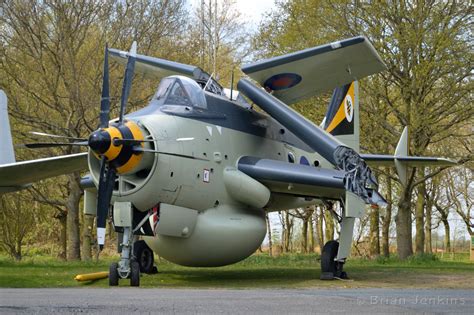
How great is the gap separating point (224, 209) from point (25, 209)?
2473 centimetres

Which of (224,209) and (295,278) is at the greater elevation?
(224,209)

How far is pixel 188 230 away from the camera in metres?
17.2

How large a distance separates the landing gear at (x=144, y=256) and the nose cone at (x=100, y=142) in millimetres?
5699

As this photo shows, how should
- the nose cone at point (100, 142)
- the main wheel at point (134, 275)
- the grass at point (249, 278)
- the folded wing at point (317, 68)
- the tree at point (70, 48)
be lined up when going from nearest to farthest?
1. the nose cone at point (100, 142)
2. the main wheel at point (134, 275)
3. the grass at point (249, 278)
4. the folded wing at point (317, 68)
5. the tree at point (70, 48)

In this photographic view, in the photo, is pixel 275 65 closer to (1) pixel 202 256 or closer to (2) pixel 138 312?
(1) pixel 202 256

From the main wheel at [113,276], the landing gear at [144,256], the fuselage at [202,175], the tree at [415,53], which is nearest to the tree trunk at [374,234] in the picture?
the tree at [415,53]

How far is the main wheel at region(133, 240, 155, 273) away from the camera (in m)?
20.2

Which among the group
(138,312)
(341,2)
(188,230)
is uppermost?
(341,2)

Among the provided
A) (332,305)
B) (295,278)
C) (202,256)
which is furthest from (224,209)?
(332,305)

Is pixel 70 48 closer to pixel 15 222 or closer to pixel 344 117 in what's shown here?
pixel 344 117

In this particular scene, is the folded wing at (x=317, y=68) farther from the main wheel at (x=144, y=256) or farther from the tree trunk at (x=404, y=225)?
the tree trunk at (x=404, y=225)

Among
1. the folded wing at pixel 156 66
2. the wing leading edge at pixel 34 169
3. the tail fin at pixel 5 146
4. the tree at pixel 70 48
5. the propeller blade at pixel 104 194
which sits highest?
the tree at pixel 70 48

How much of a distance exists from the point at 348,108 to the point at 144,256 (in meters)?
7.63

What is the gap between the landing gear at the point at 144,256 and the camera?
66.2 ft
